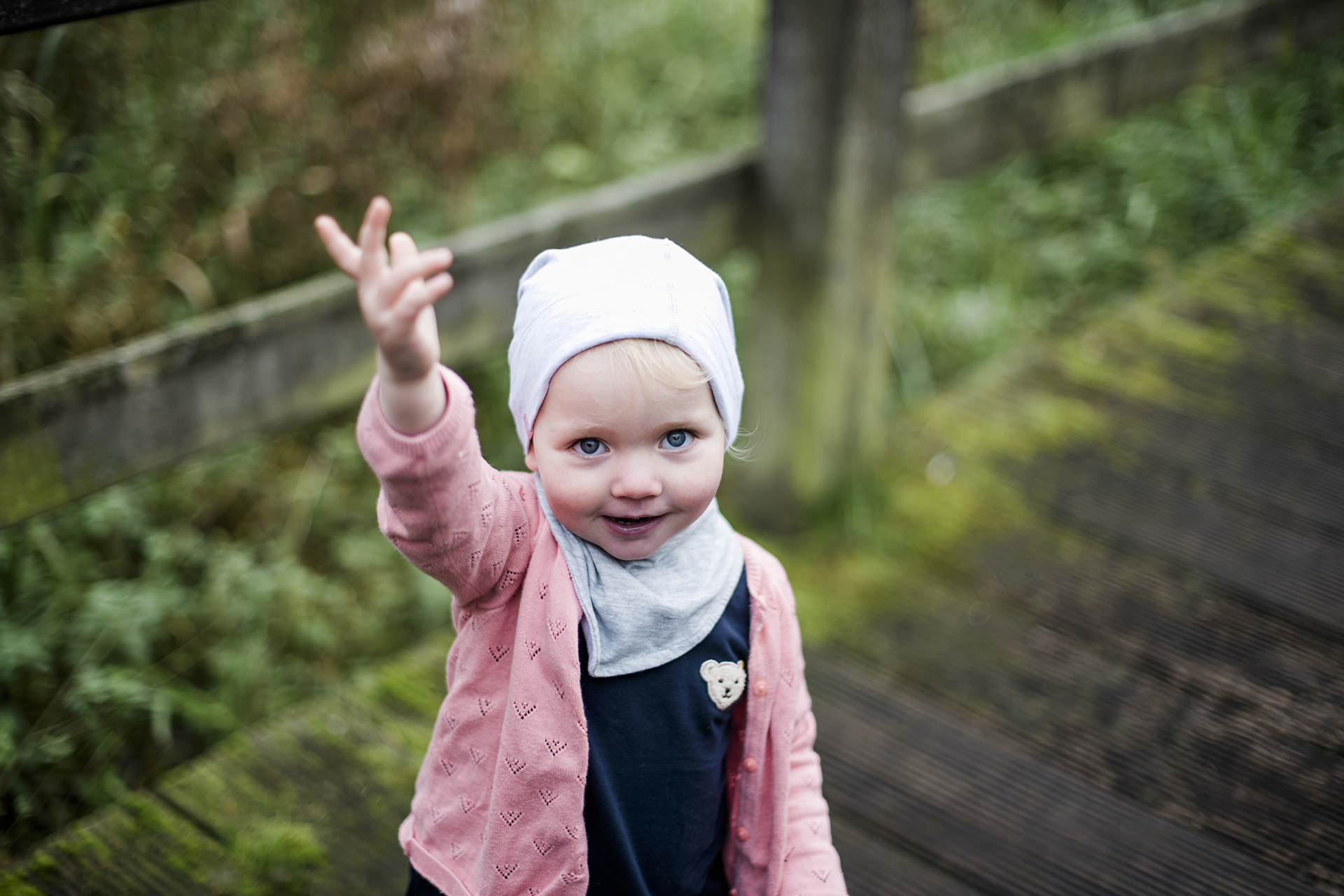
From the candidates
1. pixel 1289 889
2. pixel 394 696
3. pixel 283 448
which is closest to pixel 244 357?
pixel 394 696

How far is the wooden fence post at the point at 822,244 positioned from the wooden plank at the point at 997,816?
67 cm

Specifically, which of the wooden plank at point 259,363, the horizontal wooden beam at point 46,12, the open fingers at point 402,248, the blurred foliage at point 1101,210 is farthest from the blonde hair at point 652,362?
the blurred foliage at point 1101,210

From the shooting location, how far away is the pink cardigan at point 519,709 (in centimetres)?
124

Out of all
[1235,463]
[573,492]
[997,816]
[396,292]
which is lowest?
[997,816]

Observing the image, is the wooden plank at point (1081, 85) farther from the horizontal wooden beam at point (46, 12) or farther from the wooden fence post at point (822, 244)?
the horizontal wooden beam at point (46, 12)

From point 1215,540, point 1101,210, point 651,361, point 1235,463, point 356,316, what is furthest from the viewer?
point 1101,210

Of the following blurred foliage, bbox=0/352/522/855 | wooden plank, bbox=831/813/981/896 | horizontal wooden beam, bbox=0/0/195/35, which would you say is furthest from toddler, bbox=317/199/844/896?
blurred foliage, bbox=0/352/522/855

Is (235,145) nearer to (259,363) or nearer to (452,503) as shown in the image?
(259,363)

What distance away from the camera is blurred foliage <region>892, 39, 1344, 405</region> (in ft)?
14.3

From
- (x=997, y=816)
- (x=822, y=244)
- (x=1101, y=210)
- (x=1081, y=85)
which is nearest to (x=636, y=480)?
(x=997, y=816)

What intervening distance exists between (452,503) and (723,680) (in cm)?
43

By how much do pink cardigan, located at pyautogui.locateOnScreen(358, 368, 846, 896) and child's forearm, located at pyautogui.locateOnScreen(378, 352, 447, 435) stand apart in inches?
0.5

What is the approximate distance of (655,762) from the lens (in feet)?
4.71

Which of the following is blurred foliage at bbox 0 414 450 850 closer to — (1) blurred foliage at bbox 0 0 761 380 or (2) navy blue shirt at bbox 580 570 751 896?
(1) blurred foliage at bbox 0 0 761 380
